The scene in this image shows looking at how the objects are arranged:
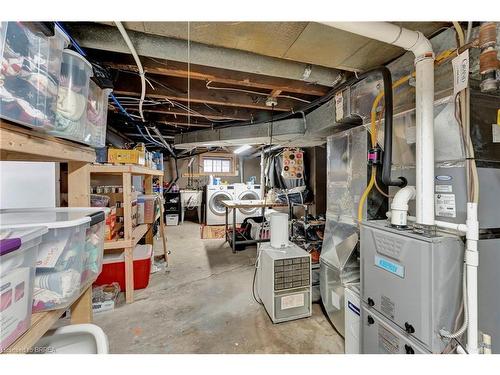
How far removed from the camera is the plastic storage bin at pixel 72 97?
79cm

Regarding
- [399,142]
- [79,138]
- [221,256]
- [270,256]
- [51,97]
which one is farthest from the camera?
[221,256]

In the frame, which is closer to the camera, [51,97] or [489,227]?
[51,97]

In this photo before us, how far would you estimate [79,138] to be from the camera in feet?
2.93

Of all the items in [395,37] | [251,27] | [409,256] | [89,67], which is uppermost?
[251,27]

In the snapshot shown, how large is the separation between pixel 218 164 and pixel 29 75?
681 centimetres

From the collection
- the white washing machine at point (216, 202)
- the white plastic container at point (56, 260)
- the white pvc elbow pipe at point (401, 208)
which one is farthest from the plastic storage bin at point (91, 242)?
the white washing machine at point (216, 202)

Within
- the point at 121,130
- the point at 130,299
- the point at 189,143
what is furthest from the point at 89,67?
the point at 121,130

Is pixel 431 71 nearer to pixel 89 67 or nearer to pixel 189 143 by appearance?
pixel 89 67

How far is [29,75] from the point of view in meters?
0.61

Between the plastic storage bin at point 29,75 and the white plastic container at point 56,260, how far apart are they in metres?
0.33

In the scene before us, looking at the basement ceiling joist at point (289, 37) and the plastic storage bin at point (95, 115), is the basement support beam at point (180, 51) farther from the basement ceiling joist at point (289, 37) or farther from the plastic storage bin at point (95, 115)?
the plastic storage bin at point (95, 115)

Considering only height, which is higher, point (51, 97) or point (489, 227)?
point (51, 97)

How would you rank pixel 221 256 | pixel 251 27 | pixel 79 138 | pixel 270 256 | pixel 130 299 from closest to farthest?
pixel 79 138, pixel 251 27, pixel 270 256, pixel 130 299, pixel 221 256

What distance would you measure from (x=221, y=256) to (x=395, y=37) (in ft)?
11.2
